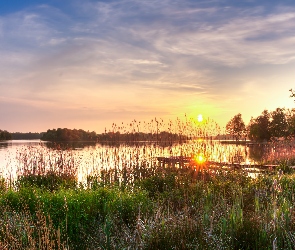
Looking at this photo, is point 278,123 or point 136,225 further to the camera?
point 278,123

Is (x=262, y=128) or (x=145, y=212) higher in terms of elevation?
(x=262, y=128)

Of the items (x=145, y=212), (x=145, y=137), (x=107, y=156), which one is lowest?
(x=145, y=212)

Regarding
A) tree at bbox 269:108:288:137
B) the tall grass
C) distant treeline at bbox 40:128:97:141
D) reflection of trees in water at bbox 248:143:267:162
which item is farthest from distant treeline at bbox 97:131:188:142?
tree at bbox 269:108:288:137

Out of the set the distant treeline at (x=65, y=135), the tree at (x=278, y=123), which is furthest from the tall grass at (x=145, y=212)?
the tree at (x=278, y=123)

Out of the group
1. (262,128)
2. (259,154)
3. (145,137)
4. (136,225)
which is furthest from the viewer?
(262,128)

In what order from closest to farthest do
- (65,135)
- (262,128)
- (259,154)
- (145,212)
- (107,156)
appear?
(145,212) → (107,156) → (259,154) → (65,135) → (262,128)

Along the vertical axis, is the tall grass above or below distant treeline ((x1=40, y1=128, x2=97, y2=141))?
below

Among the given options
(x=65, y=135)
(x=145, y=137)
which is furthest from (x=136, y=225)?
(x=65, y=135)

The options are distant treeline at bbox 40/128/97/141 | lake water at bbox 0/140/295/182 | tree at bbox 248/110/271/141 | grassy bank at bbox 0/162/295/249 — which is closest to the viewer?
grassy bank at bbox 0/162/295/249

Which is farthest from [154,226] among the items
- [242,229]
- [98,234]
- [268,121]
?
[268,121]

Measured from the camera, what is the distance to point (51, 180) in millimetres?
13828

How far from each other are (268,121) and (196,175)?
194 feet

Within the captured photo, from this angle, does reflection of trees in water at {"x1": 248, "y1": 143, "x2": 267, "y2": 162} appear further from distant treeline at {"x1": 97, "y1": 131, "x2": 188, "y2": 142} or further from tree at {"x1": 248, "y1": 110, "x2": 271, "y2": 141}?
tree at {"x1": 248, "y1": 110, "x2": 271, "y2": 141}

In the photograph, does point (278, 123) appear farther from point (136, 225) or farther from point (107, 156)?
point (136, 225)
